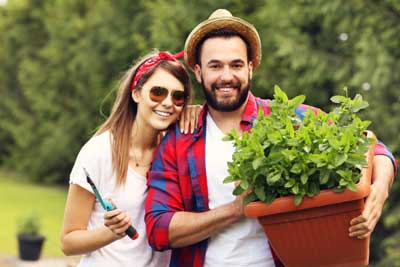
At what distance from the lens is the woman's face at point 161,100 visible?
308 cm

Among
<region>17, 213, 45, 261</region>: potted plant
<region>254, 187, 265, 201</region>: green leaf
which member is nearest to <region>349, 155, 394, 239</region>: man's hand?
<region>254, 187, 265, 201</region>: green leaf

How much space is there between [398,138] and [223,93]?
5.98 metres

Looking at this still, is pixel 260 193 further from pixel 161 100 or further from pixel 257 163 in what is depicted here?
pixel 161 100

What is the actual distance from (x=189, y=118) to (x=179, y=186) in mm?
273

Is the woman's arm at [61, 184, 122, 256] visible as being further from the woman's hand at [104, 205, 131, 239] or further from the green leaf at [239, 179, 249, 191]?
the green leaf at [239, 179, 249, 191]

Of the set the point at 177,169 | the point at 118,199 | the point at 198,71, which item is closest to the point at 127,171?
the point at 118,199

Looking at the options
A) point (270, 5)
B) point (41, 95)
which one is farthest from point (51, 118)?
point (270, 5)

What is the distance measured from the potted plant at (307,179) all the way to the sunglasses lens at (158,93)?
0.51m

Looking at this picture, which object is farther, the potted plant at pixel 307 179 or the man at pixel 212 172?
the man at pixel 212 172

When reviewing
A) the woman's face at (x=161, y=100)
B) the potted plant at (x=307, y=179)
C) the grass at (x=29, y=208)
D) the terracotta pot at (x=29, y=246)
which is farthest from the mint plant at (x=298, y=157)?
the grass at (x=29, y=208)

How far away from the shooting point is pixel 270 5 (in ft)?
32.8

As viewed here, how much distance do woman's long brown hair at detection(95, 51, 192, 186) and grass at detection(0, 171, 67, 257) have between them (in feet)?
29.0

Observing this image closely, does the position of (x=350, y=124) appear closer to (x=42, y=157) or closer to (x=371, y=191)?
(x=371, y=191)

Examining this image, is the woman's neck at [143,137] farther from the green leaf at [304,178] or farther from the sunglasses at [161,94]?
the green leaf at [304,178]
